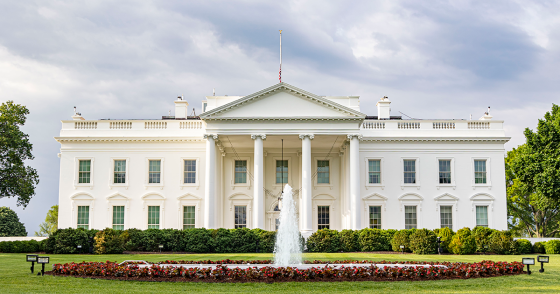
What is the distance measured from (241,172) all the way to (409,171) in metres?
12.0

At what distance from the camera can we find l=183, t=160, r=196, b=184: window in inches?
1410

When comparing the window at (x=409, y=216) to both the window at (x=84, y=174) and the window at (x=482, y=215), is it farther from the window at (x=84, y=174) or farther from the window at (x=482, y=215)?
the window at (x=84, y=174)

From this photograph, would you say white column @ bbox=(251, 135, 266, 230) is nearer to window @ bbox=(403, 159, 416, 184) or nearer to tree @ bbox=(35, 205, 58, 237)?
window @ bbox=(403, 159, 416, 184)

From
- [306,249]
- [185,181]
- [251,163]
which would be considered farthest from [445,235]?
[185,181]

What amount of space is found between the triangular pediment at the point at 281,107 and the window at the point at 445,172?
8.30 m

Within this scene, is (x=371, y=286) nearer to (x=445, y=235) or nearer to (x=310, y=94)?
(x=445, y=235)

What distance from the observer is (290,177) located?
120 feet

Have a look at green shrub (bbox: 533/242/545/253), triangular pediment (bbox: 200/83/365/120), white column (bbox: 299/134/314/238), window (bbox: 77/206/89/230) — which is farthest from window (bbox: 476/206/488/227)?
window (bbox: 77/206/89/230)

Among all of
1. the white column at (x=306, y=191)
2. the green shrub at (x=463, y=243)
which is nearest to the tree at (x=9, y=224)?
the white column at (x=306, y=191)

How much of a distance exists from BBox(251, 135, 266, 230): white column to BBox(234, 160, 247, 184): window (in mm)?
4953

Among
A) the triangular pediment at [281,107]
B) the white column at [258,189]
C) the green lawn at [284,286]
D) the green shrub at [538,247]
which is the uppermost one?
the triangular pediment at [281,107]

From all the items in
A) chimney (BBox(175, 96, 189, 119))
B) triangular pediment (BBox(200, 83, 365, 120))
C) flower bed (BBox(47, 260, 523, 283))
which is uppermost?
chimney (BBox(175, 96, 189, 119))

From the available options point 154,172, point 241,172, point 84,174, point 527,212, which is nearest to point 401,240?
point 241,172

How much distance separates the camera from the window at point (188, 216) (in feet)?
116
